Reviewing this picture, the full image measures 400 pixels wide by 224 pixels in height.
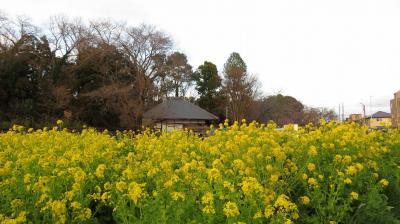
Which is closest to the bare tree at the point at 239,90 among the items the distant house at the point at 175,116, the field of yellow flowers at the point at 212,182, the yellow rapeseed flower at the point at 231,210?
the distant house at the point at 175,116

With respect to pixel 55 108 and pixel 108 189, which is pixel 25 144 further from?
pixel 55 108

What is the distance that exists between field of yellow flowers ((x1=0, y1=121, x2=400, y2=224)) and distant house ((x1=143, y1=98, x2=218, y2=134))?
31291 mm

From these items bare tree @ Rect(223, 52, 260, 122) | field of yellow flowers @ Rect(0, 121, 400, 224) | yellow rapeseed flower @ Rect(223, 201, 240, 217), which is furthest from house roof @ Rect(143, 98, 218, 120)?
yellow rapeseed flower @ Rect(223, 201, 240, 217)

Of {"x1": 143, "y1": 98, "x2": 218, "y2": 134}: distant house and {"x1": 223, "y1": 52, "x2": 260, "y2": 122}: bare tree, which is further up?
{"x1": 223, "y1": 52, "x2": 260, "y2": 122}: bare tree

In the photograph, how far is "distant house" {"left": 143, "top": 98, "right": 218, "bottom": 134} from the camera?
38062 mm

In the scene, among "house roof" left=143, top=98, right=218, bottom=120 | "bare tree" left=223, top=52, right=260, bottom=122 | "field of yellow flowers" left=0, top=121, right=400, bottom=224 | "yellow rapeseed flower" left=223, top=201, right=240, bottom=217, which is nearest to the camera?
"yellow rapeseed flower" left=223, top=201, right=240, bottom=217

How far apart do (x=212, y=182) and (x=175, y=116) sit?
35540mm

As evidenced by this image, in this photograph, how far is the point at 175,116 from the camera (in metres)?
39.2

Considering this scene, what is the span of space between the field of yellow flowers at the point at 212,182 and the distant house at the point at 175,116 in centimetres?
3129

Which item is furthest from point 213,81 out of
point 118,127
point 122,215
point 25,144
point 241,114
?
point 122,215

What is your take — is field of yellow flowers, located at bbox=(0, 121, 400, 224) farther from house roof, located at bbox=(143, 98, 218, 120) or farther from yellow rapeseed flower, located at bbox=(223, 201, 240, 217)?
house roof, located at bbox=(143, 98, 218, 120)

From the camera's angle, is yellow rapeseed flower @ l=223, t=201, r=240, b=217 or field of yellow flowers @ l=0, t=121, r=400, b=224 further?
field of yellow flowers @ l=0, t=121, r=400, b=224

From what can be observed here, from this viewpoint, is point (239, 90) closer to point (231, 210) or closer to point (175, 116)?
point (175, 116)

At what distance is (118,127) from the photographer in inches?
1428
